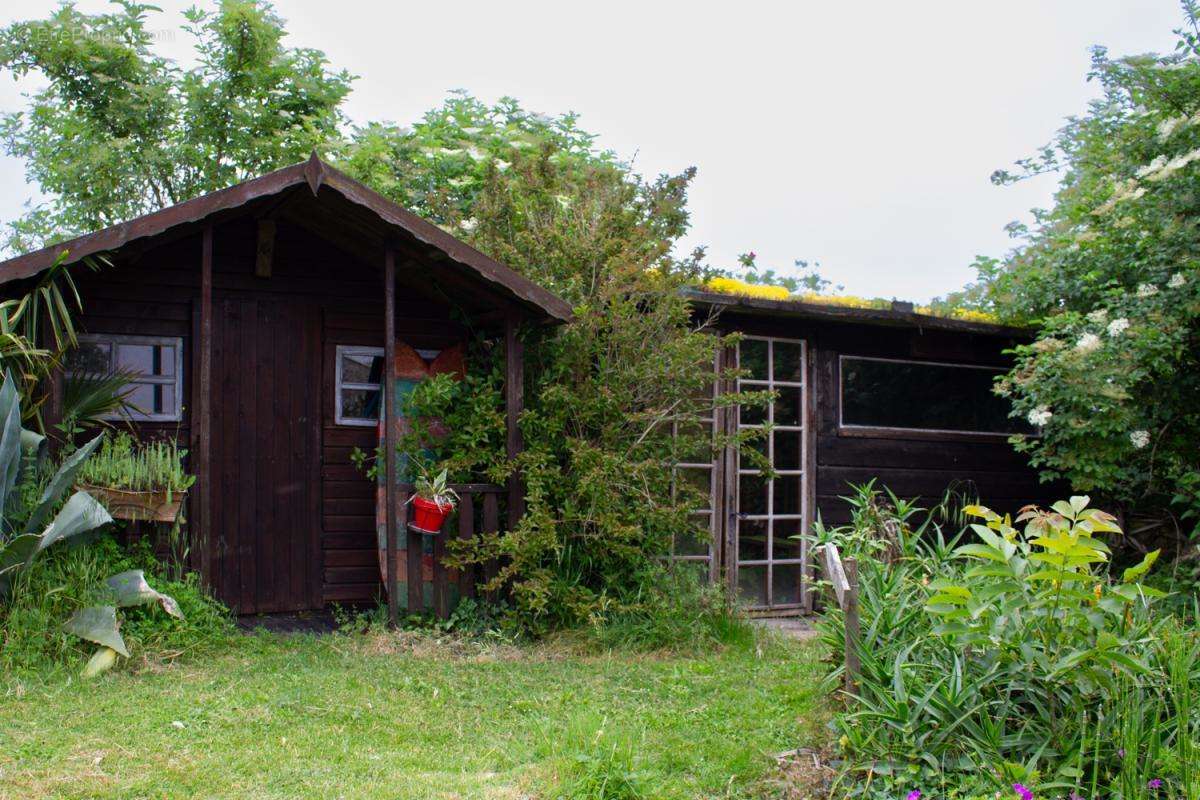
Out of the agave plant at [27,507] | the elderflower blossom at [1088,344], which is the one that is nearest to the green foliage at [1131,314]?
the elderflower blossom at [1088,344]

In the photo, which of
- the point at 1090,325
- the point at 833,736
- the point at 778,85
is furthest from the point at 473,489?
the point at 778,85

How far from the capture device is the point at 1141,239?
32.2ft

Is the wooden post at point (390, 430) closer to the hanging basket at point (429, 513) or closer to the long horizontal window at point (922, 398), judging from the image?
the hanging basket at point (429, 513)

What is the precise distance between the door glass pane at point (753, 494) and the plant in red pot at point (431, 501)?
10.6 feet

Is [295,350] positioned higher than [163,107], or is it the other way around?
[163,107]

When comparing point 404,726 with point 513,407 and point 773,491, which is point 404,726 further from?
point 773,491

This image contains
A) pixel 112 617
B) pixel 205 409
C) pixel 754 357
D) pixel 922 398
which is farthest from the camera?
pixel 922 398

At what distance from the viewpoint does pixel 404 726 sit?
5219 millimetres

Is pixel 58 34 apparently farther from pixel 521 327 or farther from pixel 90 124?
pixel 521 327

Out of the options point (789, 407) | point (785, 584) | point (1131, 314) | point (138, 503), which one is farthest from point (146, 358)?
point (1131, 314)

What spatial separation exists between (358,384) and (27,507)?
9.03 ft

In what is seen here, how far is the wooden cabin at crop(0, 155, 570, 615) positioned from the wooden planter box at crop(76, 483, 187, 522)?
0.27m

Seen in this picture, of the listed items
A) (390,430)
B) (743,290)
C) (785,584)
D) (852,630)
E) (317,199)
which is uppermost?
(317,199)

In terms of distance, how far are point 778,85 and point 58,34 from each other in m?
9.93
